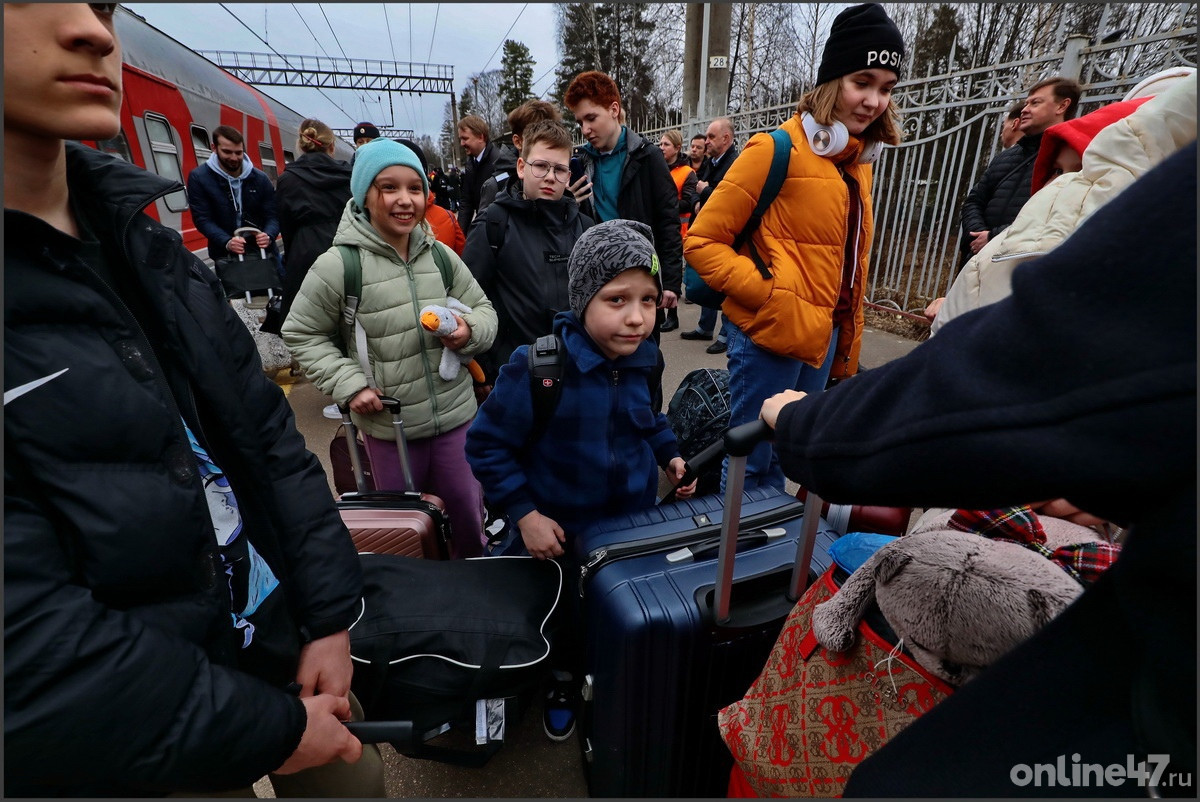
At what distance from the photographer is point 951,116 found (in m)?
7.21

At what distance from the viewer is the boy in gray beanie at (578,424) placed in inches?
66.3

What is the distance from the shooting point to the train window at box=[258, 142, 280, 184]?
33.5 ft

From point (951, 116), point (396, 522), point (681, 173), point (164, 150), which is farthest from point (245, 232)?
point (951, 116)

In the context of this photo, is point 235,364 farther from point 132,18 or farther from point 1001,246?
point 132,18

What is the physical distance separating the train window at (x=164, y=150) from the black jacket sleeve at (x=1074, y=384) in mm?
7441

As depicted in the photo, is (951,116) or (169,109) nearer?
(169,109)

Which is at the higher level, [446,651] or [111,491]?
[111,491]

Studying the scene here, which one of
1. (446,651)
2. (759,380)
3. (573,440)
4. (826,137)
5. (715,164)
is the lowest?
(446,651)

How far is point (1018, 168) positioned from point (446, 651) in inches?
168

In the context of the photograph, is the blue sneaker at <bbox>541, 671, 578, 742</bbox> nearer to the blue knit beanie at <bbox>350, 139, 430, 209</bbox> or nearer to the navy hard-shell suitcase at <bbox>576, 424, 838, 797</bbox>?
the navy hard-shell suitcase at <bbox>576, 424, 838, 797</bbox>

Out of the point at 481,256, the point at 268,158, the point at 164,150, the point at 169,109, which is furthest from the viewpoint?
the point at 268,158

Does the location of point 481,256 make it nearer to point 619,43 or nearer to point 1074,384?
point 1074,384

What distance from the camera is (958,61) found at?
10359 millimetres

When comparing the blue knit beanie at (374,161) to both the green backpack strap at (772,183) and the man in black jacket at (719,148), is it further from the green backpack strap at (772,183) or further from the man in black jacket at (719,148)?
the man in black jacket at (719,148)
